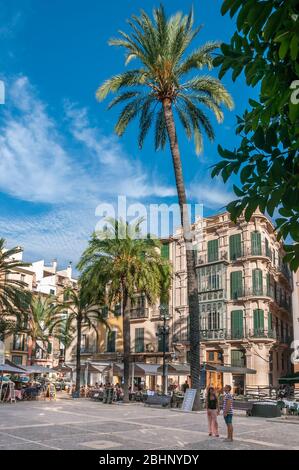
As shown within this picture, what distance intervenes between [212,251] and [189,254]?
22702mm

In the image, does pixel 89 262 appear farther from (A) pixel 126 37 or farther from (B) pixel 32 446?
(B) pixel 32 446

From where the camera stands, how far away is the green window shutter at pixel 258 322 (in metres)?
39.9

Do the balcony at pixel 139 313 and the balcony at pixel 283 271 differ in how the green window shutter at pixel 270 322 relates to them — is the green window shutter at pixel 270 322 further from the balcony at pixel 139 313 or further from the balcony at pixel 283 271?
the balcony at pixel 139 313

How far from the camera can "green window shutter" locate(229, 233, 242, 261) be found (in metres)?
42.9

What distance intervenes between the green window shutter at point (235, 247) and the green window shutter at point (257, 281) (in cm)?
221

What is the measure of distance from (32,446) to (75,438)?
1.69 m

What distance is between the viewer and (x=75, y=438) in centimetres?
1152

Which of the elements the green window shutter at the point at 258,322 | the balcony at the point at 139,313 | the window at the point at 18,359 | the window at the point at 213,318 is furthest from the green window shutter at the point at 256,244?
the window at the point at 18,359

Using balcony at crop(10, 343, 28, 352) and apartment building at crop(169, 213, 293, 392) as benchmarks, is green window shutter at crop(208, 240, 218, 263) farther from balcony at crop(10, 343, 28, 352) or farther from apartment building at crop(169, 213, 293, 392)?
balcony at crop(10, 343, 28, 352)

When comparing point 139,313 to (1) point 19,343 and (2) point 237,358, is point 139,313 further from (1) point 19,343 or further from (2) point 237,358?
(1) point 19,343

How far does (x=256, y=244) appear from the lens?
42094 millimetres

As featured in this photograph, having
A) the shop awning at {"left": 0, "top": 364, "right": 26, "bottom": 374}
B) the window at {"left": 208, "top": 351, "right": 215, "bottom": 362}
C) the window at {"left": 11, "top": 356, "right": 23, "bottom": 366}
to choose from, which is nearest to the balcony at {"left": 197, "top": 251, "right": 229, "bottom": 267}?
the window at {"left": 208, "top": 351, "right": 215, "bottom": 362}
